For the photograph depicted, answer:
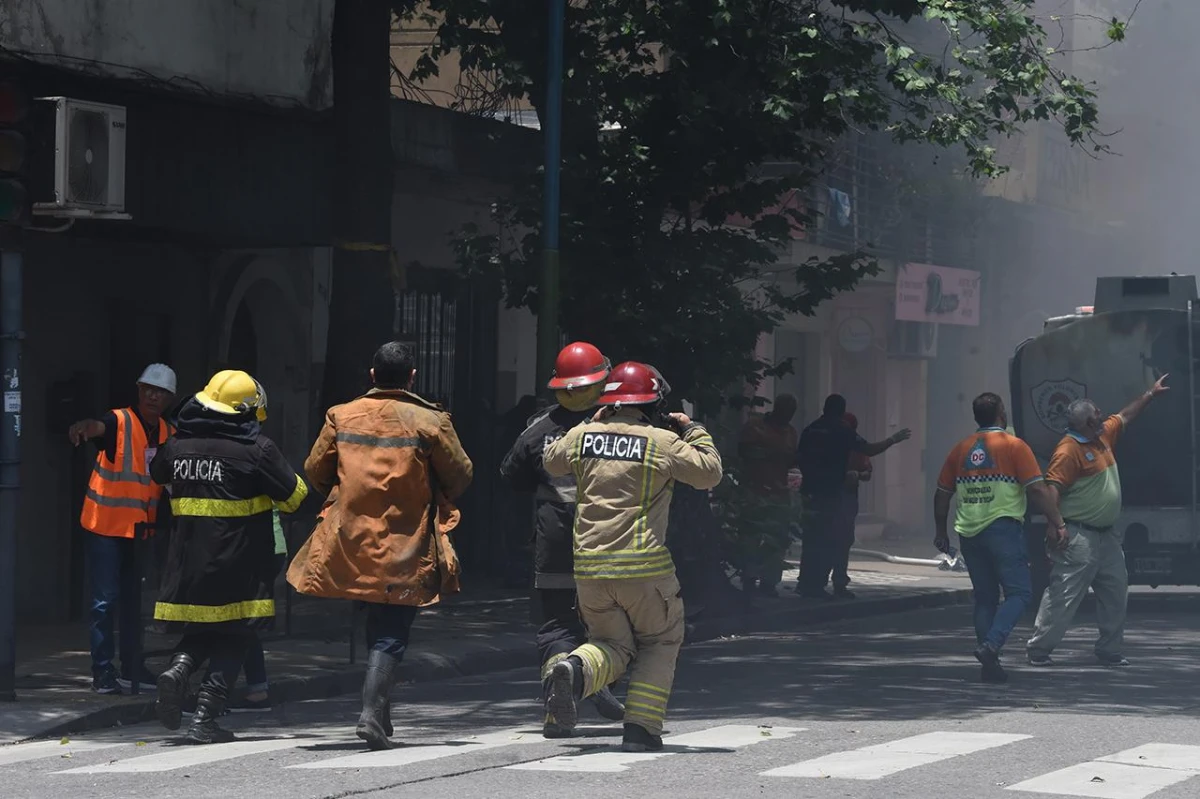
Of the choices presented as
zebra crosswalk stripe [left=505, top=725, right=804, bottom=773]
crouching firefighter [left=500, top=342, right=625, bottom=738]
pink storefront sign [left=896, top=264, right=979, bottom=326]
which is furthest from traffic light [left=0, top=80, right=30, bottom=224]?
pink storefront sign [left=896, top=264, right=979, bottom=326]

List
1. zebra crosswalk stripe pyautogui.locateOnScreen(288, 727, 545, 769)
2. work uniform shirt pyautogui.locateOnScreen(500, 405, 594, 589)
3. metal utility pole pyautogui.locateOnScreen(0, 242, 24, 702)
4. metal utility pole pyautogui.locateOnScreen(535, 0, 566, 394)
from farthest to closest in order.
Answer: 1. metal utility pole pyautogui.locateOnScreen(535, 0, 566, 394)
2. metal utility pole pyautogui.locateOnScreen(0, 242, 24, 702)
3. work uniform shirt pyautogui.locateOnScreen(500, 405, 594, 589)
4. zebra crosswalk stripe pyautogui.locateOnScreen(288, 727, 545, 769)

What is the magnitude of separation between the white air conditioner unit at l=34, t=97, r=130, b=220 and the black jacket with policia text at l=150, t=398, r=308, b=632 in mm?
1887

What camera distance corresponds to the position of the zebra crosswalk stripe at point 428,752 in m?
8.53

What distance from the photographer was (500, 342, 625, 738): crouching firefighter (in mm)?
9562

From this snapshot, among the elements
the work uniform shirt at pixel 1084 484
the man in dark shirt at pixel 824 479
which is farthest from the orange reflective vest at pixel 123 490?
Answer: the man in dark shirt at pixel 824 479

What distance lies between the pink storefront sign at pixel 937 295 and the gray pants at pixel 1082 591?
16829 mm

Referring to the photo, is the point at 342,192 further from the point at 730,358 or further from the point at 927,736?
the point at 927,736

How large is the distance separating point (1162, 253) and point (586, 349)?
102 feet

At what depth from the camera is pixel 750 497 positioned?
1683 cm

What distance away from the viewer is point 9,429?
10664 mm

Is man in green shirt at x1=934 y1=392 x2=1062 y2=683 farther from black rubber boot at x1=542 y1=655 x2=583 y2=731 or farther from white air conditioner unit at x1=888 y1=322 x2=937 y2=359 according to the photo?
white air conditioner unit at x1=888 y1=322 x2=937 y2=359

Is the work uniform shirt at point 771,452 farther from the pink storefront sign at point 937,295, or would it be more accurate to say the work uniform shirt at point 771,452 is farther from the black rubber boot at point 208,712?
the pink storefront sign at point 937,295

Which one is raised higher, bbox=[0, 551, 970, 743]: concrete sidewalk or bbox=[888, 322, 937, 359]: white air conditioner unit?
bbox=[888, 322, 937, 359]: white air conditioner unit

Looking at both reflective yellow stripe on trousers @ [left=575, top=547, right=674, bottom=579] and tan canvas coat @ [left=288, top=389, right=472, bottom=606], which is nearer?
reflective yellow stripe on trousers @ [left=575, top=547, right=674, bottom=579]
